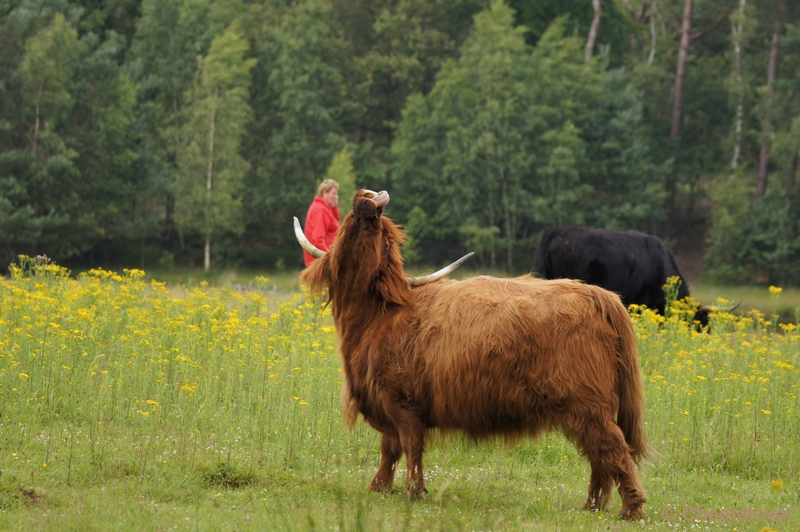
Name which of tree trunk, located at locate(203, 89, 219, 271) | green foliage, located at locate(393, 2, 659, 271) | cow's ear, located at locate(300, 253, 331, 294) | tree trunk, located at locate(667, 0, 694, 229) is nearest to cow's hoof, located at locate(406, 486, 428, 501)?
cow's ear, located at locate(300, 253, 331, 294)

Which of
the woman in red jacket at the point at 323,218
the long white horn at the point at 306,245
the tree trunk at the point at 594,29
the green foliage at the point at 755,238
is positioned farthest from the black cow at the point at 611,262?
the tree trunk at the point at 594,29

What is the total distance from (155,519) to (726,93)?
162ft

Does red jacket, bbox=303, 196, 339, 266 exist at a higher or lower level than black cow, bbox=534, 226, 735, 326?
higher

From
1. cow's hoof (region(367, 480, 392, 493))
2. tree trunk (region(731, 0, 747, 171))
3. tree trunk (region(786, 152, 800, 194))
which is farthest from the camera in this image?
tree trunk (region(731, 0, 747, 171))

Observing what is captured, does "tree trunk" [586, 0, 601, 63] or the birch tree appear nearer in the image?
the birch tree

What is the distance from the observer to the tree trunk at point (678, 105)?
47.3 metres

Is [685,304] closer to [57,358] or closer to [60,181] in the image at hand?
[57,358]

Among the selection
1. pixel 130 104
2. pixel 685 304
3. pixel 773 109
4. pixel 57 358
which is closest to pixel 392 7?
pixel 130 104

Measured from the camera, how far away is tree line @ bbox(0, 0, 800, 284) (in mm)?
39188

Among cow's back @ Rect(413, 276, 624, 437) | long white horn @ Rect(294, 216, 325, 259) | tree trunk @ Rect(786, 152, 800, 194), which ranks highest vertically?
tree trunk @ Rect(786, 152, 800, 194)

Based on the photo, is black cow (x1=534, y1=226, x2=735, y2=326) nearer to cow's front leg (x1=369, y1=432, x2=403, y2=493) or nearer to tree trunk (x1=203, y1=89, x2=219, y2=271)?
cow's front leg (x1=369, y1=432, x2=403, y2=493)

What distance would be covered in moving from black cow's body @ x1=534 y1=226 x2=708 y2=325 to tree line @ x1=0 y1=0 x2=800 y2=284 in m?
26.6

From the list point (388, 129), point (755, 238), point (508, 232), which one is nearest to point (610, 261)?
point (508, 232)

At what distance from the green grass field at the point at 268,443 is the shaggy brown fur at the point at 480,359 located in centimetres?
32
